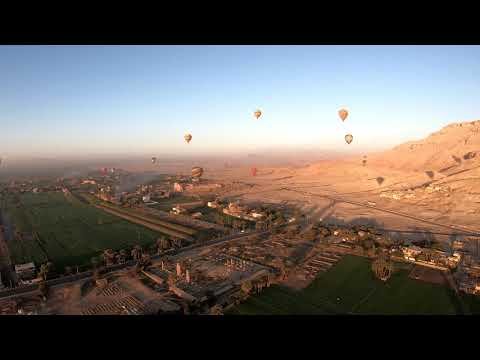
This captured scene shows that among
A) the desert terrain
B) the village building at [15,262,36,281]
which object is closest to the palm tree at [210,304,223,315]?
the village building at [15,262,36,281]

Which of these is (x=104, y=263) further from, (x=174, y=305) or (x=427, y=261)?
(x=427, y=261)

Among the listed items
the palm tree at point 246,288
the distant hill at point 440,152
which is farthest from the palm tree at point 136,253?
the distant hill at point 440,152

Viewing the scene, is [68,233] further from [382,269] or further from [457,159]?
[457,159]

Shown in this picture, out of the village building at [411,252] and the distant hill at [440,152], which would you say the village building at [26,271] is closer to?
the village building at [411,252]

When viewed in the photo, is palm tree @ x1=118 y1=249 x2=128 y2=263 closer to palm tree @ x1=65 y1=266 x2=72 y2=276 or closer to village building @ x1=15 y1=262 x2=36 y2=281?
palm tree @ x1=65 y1=266 x2=72 y2=276

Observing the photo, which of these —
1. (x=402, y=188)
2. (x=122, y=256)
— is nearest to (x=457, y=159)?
(x=402, y=188)
